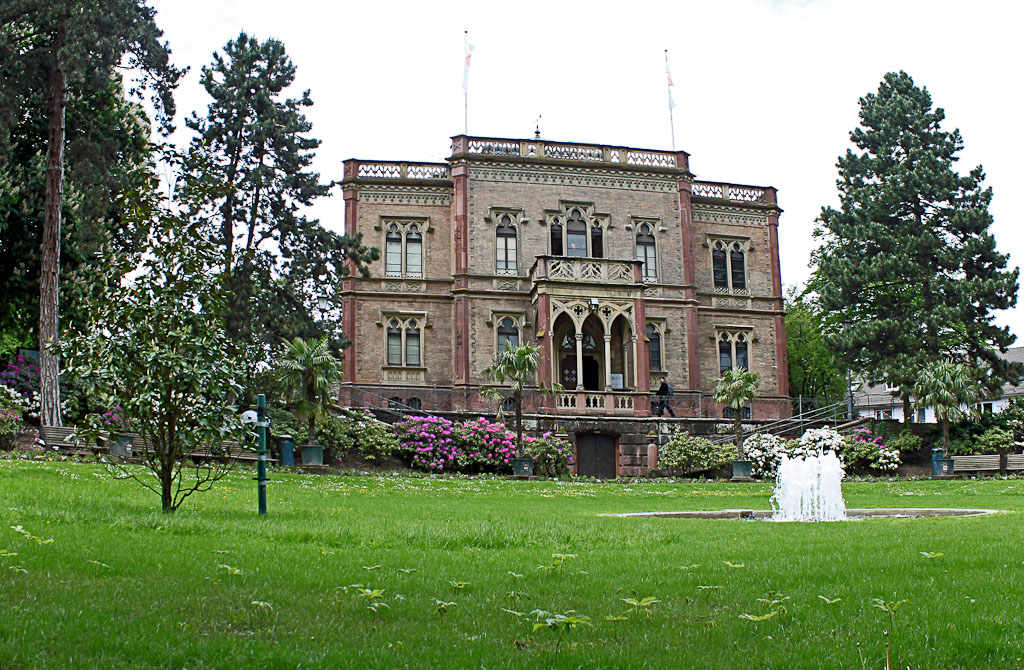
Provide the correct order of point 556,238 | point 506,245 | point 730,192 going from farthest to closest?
point 730,192, point 556,238, point 506,245

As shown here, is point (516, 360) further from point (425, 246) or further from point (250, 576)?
point (250, 576)

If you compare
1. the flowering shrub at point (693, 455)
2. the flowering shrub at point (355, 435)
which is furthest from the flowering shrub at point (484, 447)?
the flowering shrub at point (693, 455)

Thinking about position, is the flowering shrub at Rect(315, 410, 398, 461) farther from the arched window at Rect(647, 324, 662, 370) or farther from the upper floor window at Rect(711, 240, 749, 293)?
the upper floor window at Rect(711, 240, 749, 293)

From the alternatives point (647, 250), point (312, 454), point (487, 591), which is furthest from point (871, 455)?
point (487, 591)

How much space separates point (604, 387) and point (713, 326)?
7.10 m

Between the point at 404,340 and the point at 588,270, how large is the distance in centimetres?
850

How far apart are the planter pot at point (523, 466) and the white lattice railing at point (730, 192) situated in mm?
19993

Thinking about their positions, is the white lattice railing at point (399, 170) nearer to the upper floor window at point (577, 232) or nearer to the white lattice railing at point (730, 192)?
the upper floor window at point (577, 232)

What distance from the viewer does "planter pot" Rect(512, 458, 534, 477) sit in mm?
30125

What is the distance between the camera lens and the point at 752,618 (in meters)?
5.74

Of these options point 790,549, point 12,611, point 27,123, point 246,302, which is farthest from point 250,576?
point 27,123

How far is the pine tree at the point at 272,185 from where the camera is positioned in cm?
3089

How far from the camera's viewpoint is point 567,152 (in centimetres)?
4312

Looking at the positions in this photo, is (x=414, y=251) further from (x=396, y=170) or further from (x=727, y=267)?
Result: (x=727, y=267)
